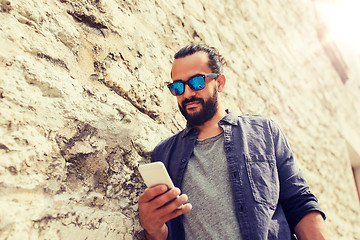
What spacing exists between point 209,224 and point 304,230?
41cm

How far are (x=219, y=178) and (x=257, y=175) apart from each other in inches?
6.2

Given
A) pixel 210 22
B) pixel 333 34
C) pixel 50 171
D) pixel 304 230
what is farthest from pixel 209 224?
pixel 333 34

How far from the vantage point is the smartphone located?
835 mm

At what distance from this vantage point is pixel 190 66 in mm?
1324

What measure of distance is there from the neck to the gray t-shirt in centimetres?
7

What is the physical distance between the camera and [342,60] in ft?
18.6

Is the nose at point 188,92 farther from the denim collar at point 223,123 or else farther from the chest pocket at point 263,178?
the chest pocket at point 263,178

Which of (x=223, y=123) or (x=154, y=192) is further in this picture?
(x=223, y=123)

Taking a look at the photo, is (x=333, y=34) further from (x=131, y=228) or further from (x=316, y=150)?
(x=131, y=228)

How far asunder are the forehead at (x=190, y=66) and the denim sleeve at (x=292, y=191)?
51 cm

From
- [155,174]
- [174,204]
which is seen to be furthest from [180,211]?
[155,174]

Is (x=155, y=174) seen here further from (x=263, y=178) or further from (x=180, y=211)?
(x=263, y=178)

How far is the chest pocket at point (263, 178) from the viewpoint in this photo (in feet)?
3.50

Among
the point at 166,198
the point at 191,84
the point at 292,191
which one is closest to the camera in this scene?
the point at 166,198
